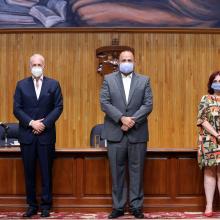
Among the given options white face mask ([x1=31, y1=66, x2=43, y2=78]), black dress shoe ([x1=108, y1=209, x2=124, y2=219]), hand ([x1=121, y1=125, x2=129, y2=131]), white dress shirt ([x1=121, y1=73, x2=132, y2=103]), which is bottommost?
black dress shoe ([x1=108, y1=209, x2=124, y2=219])

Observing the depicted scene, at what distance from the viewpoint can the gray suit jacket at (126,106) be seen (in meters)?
5.54

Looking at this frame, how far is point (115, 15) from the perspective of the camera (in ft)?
29.6

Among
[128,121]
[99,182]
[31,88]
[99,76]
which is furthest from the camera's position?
[99,76]

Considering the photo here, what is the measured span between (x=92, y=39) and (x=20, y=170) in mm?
3657

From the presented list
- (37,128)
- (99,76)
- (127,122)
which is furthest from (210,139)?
(99,76)

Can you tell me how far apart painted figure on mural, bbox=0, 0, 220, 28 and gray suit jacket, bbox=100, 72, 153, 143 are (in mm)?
3479

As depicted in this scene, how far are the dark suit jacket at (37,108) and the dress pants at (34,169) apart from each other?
7 centimetres

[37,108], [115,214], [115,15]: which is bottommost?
[115,214]

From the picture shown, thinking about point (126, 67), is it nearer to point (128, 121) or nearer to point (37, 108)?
point (128, 121)

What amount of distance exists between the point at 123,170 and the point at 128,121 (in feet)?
1.81

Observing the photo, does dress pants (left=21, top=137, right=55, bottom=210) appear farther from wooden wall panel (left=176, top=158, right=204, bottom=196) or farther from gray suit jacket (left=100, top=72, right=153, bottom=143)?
wooden wall panel (left=176, top=158, right=204, bottom=196)

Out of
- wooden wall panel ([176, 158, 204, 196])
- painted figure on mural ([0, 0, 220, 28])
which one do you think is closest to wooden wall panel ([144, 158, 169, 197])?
wooden wall panel ([176, 158, 204, 196])

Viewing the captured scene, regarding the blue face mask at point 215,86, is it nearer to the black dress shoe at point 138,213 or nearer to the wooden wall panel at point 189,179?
the wooden wall panel at point 189,179

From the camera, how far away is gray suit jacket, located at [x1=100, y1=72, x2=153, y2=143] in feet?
18.2
